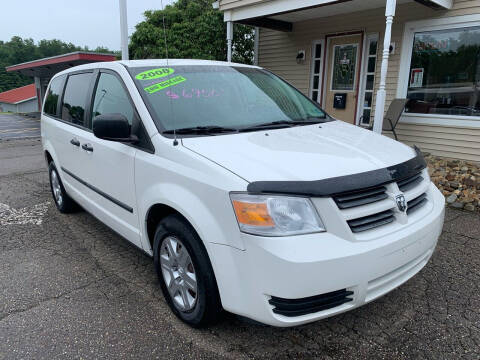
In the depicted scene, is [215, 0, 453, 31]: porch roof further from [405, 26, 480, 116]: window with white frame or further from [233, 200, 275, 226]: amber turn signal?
[233, 200, 275, 226]: amber turn signal

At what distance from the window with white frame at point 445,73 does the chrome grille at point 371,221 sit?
585 centimetres

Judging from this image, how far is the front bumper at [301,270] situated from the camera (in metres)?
1.88

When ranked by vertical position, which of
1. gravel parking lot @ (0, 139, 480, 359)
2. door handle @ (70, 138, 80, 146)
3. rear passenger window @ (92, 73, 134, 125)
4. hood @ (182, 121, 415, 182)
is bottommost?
gravel parking lot @ (0, 139, 480, 359)

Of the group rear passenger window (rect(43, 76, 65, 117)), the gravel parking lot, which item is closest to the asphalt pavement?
rear passenger window (rect(43, 76, 65, 117))

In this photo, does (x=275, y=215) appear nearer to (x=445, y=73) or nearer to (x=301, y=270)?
(x=301, y=270)

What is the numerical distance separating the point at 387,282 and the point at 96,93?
9.33 feet

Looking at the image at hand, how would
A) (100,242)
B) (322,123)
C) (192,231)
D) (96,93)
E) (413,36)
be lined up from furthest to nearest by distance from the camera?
(413,36)
(100,242)
(96,93)
(322,123)
(192,231)

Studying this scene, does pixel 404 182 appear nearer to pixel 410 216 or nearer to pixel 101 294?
pixel 410 216

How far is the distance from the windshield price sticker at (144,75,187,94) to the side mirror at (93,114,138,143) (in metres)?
0.35

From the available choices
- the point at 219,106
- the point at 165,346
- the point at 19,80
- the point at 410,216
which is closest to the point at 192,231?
the point at 165,346

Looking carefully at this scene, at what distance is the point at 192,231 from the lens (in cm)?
229

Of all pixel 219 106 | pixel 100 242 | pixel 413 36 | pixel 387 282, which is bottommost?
pixel 100 242

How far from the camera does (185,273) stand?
7.96 feet

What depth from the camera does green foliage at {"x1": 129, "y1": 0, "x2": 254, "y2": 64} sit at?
13734 mm
